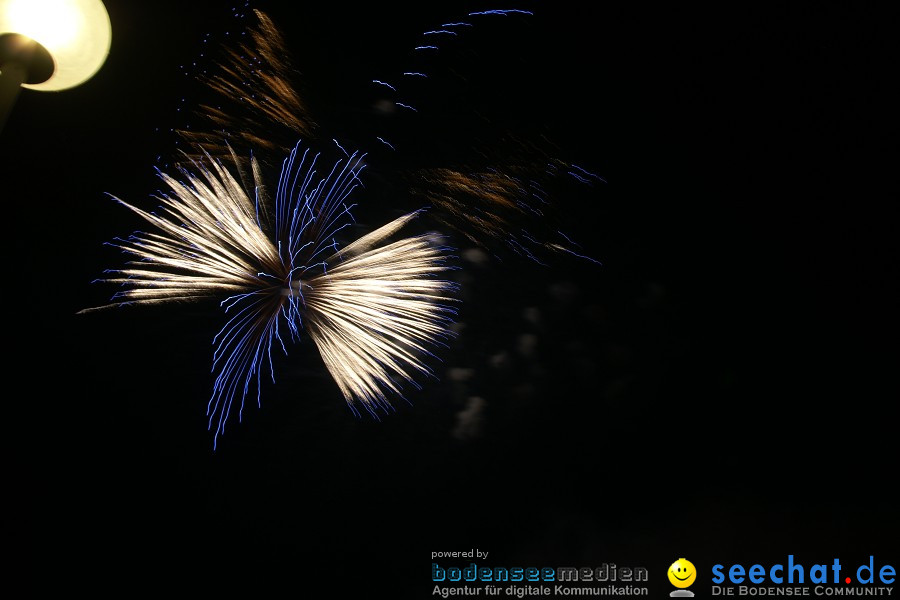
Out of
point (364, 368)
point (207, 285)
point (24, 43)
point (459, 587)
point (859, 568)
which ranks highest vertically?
point (24, 43)

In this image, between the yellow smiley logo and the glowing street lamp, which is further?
the yellow smiley logo

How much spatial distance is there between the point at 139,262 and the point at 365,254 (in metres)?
2.03

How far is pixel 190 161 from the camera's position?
497 centimetres

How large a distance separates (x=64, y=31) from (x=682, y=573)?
9.19 meters

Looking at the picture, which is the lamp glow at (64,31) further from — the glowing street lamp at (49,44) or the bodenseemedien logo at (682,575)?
the bodenseemedien logo at (682,575)

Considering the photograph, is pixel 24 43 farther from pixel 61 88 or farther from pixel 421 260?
pixel 421 260

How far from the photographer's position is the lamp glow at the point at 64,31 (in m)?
2.38

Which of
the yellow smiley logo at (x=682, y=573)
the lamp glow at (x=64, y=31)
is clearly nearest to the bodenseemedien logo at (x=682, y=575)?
the yellow smiley logo at (x=682, y=573)

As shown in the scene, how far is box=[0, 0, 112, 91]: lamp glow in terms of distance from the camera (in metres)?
2.38

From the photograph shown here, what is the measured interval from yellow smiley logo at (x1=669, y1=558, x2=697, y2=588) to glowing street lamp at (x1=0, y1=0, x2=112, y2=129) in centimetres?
894

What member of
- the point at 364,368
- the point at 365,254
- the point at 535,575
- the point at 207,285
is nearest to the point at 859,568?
the point at 535,575

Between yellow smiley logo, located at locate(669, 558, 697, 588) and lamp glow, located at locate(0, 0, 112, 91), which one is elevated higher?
lamp glow, located at locate(0, 0, 112, 91)

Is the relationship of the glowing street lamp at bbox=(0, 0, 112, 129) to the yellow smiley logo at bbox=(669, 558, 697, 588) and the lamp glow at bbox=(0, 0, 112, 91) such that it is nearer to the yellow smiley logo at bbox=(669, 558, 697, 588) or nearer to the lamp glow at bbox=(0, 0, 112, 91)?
the lamp glow at bbox=(0, 0, 112, 91)

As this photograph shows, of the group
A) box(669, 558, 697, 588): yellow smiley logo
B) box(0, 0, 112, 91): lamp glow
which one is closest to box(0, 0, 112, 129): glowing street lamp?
box(0, 0, 112, 91): lamp glow
